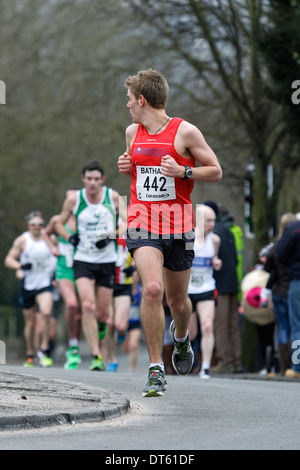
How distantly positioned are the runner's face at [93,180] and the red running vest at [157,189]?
4.79m

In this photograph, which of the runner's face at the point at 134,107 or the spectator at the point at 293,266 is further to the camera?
the spectator at the point at 293,266

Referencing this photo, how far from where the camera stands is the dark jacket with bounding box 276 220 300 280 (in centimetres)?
1418

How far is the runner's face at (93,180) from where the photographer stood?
13.7m

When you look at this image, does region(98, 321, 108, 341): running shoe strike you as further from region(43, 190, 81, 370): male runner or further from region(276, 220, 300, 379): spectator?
region(276, 220, 300, 379): spectator

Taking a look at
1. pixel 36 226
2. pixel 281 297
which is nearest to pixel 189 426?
pixel 281 297

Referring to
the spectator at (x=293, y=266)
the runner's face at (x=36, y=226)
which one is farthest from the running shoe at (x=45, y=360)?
the spectator at (x=293, y=266)

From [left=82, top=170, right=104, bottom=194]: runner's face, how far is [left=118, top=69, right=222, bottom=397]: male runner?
463 centimetres

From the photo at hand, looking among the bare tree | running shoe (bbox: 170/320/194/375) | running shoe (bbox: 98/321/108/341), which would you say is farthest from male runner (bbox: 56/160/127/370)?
the bare tree

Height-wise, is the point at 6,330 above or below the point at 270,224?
below

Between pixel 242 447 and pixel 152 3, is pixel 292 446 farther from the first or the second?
pixel 152 3

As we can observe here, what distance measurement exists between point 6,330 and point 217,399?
900 inches

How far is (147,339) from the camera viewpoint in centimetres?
873

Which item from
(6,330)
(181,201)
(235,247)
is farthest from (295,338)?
(6,330)

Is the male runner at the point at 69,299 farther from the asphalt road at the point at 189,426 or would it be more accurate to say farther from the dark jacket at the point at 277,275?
the asphalt road at the point at 189,426
